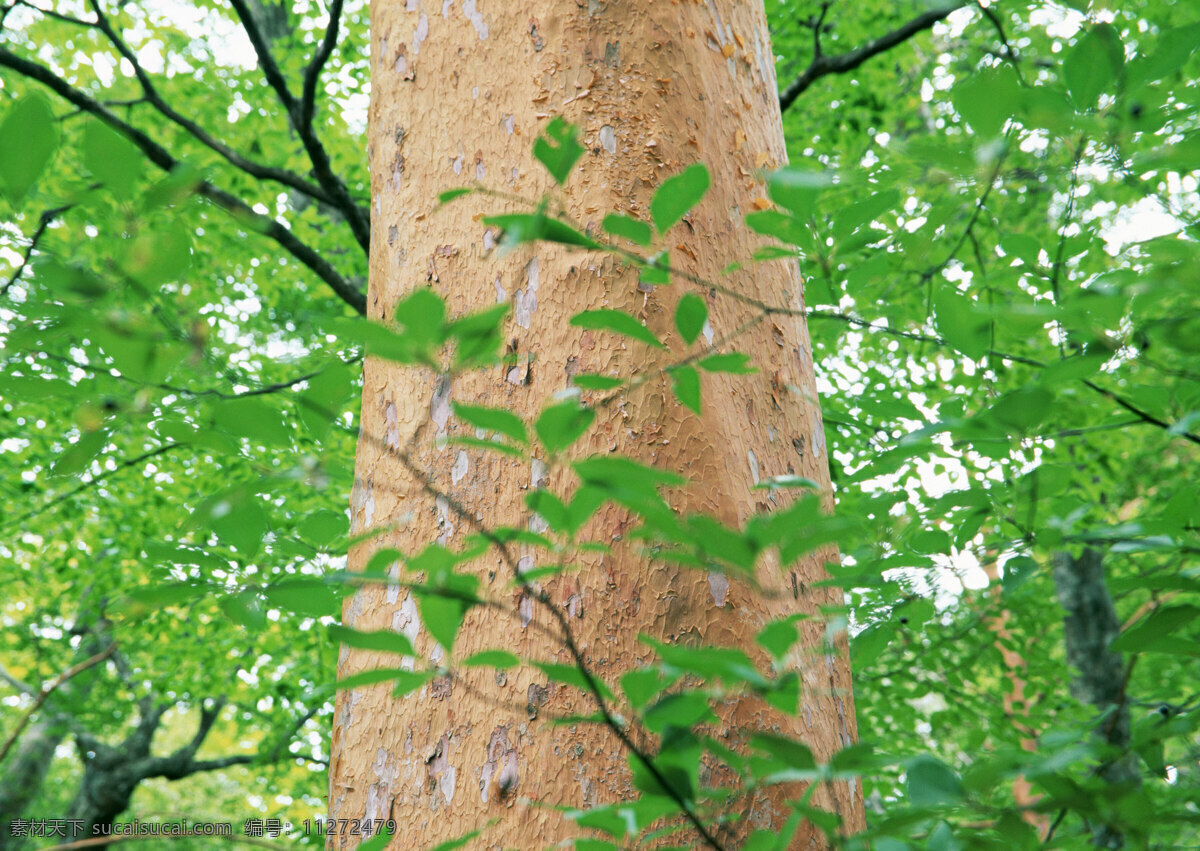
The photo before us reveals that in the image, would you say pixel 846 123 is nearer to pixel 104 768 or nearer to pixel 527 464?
pixel 527 464

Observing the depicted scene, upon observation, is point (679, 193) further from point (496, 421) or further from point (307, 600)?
point (307, 600)

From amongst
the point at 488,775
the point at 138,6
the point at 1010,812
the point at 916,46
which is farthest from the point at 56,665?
the point at 916,46

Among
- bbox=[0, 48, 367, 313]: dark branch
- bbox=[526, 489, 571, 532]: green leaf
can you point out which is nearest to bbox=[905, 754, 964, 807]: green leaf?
bbox=[526, 489, 571, 532]: green leaf

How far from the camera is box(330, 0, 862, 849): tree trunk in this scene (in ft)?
3.42

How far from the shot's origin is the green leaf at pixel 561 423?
61 cm

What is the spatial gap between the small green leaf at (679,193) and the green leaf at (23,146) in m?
0.47

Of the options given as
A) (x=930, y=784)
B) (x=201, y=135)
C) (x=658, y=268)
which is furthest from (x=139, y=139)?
(x=930, y=784)

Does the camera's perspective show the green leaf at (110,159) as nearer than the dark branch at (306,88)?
Yes

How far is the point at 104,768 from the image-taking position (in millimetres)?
8703

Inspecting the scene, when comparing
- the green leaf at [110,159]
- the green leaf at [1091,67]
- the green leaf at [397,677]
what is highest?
the green leaf at [1091,67]

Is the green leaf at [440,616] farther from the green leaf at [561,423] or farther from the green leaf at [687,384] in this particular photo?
the green leaf at [687,384]

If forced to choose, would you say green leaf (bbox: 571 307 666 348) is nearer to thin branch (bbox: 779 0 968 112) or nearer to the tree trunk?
the tree trunk

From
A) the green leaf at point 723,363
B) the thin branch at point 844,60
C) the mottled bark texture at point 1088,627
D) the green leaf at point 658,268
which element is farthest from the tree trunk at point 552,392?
the mottled bark texture at point 1088,627

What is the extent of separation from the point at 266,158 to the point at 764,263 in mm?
4980
